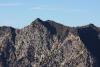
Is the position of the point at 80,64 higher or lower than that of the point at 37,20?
lower

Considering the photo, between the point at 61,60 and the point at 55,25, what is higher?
the point at 55,25

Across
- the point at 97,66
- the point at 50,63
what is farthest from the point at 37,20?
the point at 97,66

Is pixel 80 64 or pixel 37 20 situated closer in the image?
pixel 80 64

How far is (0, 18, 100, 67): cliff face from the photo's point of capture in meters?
145

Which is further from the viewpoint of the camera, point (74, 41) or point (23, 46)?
point (23, 46)

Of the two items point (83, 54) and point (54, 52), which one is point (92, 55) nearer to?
point (83, 54)

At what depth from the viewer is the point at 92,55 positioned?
14362cm

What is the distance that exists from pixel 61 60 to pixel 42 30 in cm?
1128

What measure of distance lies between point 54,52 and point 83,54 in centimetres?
981

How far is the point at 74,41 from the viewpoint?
14550 centimetres

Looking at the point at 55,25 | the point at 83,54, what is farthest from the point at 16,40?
the point at 83,54

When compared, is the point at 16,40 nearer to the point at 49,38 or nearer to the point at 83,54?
the point at 49,38

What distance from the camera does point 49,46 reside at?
150 metres

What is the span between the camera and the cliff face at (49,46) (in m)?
145
